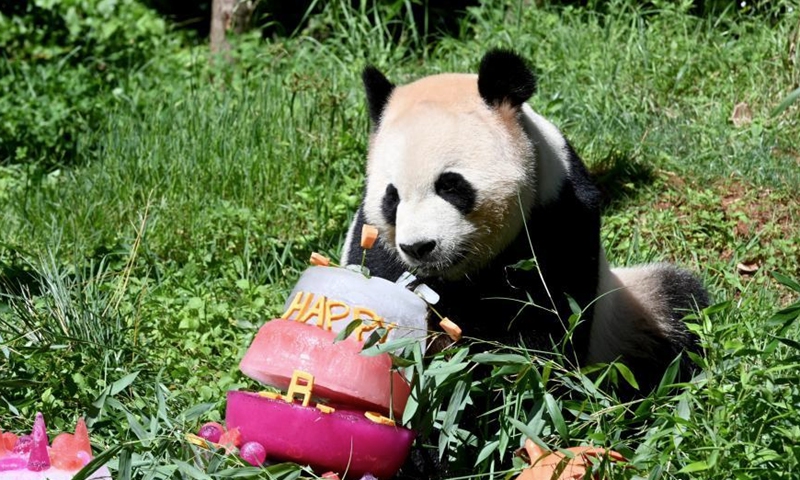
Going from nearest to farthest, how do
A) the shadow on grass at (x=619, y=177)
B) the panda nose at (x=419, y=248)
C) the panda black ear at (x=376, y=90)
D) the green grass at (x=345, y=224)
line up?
1. the green grass at (x=345, y=224)
2. the panda nose at (x=419, y=248)
3. the panda black ear at (x=376, y=90)
4. the shadow on grass at (x=619, y=177)

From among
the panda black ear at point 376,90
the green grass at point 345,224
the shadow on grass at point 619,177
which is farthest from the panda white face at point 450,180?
the shadow on grass at point 619,177

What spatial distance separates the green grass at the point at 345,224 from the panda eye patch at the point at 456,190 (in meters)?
0.48

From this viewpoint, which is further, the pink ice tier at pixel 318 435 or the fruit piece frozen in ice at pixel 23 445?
the fruit piece frozen in ice at pixel 23 445

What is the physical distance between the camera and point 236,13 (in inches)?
283

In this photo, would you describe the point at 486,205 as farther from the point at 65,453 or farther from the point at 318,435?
the point at 65,453

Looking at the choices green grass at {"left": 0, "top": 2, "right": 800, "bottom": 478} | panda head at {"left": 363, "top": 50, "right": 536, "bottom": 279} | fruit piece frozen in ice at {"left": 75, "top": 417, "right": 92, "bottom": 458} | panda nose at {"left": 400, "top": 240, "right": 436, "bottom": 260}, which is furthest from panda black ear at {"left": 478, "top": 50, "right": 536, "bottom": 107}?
fruit piece frozen in ice at {"left": 75, "top": 417, "right": 92, "bottom": 458}

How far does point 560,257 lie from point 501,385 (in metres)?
0.63

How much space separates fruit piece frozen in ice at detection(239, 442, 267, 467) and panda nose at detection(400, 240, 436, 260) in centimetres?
75

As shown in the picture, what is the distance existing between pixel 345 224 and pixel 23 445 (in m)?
2.20

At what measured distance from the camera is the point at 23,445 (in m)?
3.15

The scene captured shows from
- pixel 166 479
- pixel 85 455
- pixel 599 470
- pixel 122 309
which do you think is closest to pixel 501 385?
pixel 599 470

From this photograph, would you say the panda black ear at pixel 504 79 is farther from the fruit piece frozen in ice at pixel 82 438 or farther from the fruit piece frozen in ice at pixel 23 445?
the fruit piece frozen in ice at pixel 23 445

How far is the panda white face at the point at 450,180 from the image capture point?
342 centimetres

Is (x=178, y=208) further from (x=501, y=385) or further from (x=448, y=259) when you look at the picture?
(x=501, y=385)
